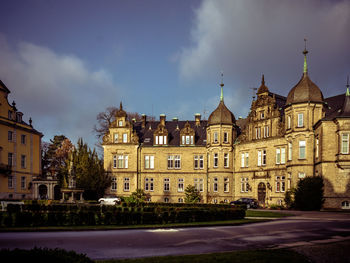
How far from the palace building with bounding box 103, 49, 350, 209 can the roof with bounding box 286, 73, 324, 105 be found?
11cm

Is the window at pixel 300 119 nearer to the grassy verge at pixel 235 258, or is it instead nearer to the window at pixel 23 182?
the grassy verge at pixel 235 258

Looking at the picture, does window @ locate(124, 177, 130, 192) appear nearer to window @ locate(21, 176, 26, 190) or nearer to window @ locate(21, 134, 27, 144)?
window @ locate(21, 176, 26, 190)

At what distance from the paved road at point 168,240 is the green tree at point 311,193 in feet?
59.5

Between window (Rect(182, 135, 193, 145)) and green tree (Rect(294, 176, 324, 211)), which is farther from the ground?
window (Rect(182, 135, 193, 145))

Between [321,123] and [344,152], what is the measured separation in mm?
3789

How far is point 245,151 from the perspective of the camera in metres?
54.3

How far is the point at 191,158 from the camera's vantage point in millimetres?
59281

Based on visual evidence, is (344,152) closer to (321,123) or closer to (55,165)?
(321,123)

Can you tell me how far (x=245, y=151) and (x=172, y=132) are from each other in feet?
44.5

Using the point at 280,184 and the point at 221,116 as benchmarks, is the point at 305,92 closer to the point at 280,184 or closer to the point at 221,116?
the point at 280,184

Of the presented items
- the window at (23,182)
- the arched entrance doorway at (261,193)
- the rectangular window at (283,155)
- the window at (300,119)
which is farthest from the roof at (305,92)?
the window at (23,182)

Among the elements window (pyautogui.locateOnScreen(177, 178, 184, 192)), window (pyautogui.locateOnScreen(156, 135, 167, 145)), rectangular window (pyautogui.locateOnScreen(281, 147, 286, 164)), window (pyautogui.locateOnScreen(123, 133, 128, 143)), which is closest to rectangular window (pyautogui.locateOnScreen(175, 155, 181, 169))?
window (pyautogui.locateOnScreen(177, 178, 184, 192))

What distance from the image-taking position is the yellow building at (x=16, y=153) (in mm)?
51312

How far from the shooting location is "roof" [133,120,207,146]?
60.5m
